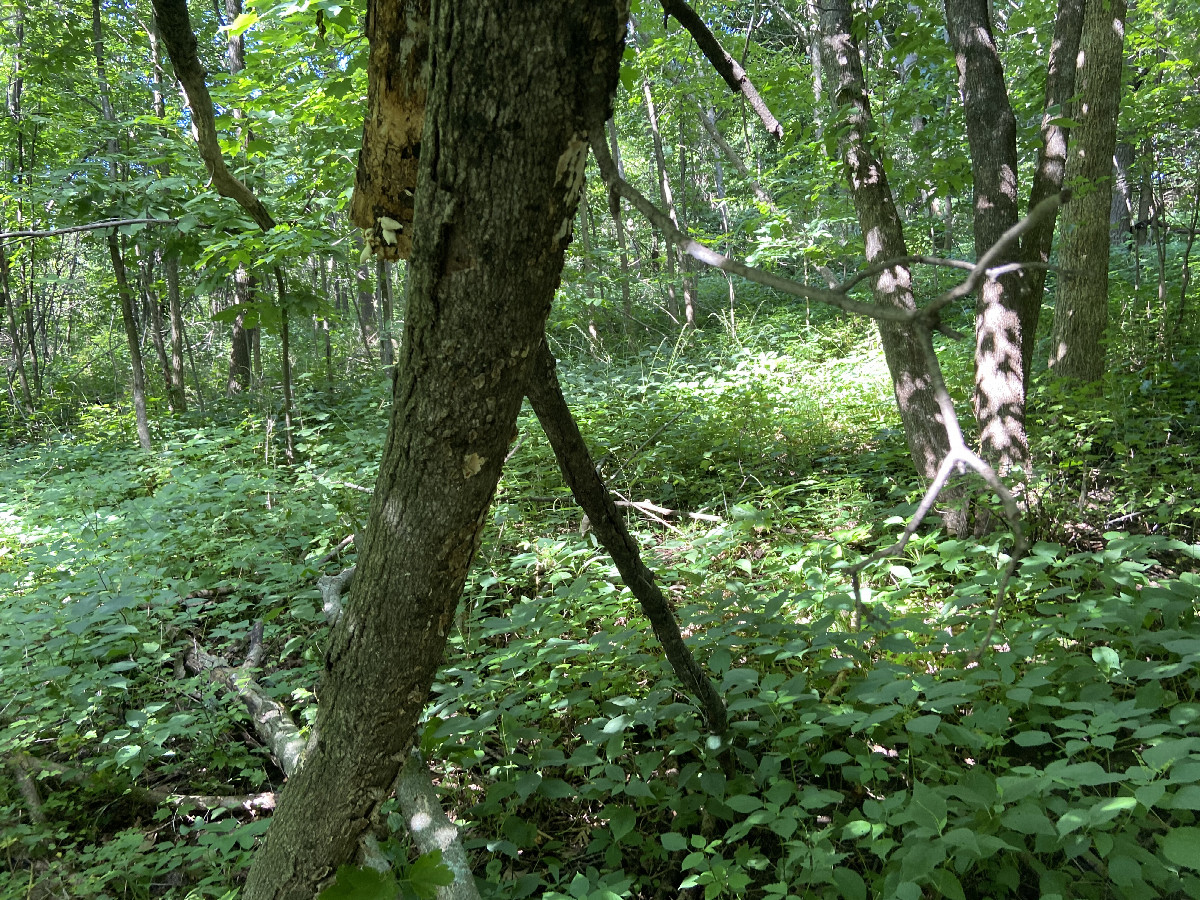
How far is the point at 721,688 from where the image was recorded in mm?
2160

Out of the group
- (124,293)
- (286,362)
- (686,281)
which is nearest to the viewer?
(286,362)

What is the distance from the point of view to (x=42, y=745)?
272 cm

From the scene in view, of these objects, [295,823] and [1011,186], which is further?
[1011,186]

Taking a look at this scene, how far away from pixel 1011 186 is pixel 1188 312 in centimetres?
328

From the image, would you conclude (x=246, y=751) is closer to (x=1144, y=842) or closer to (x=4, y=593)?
(x=4, y=593)

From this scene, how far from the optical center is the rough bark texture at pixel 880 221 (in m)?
3.73

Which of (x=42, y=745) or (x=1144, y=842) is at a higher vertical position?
(x=1144, y=842)

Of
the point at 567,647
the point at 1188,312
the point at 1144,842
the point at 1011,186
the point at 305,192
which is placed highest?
the point at 305,192

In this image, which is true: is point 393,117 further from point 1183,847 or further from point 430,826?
point 1183,847

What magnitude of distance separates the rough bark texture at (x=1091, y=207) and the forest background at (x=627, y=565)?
0.03 meters

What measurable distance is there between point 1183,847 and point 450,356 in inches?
64.5

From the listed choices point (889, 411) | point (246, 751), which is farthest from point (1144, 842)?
point (889, 411)

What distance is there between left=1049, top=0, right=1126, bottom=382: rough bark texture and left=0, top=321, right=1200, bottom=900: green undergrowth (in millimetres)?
467

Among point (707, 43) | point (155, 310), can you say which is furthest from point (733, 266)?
point (155, 310)
